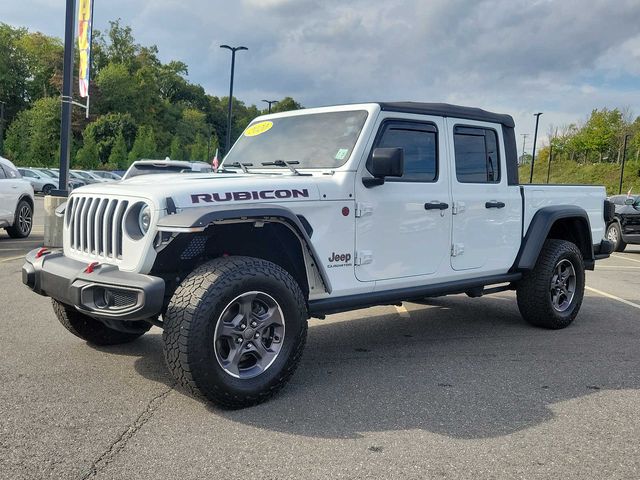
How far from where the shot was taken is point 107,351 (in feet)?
16.1

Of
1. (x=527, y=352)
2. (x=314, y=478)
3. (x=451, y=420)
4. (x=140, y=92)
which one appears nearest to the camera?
(x=314, y=478)

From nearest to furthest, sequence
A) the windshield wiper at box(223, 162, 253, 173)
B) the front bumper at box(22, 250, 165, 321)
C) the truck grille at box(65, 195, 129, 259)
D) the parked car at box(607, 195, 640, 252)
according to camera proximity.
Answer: the front bumper at box(22, 250, 165, 321) < the truck grille at box(65, 195, 129, 259) < the windshield wiper at box(223, 162, 253, 173) < the parked car at box(607, 195, 640, 252)

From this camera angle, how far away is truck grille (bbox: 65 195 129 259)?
3826mm

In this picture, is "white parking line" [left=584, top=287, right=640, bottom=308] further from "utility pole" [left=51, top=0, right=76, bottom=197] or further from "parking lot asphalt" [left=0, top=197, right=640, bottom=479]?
"utility pole" [left=51, top=0, right=76, bottom=197]

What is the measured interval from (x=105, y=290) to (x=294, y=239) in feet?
4.12

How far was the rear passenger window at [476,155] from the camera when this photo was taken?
5.32m

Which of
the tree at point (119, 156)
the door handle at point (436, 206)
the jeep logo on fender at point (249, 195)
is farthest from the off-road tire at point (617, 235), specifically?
the tree at point (119, 156)

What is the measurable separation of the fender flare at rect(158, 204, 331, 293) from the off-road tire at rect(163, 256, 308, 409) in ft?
0.92

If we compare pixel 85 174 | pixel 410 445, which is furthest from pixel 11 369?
pixel 85 174

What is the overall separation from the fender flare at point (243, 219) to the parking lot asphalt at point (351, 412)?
98 cm

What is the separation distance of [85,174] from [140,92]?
135 ft

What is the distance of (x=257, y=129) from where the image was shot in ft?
18.0

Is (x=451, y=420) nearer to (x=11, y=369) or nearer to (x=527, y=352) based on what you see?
(x=527, y=352)

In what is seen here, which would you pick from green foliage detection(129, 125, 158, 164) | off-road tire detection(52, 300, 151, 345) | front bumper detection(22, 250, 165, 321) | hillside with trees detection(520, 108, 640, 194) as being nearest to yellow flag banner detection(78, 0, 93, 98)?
off-road tire detection(52, 300, 151, 345)
